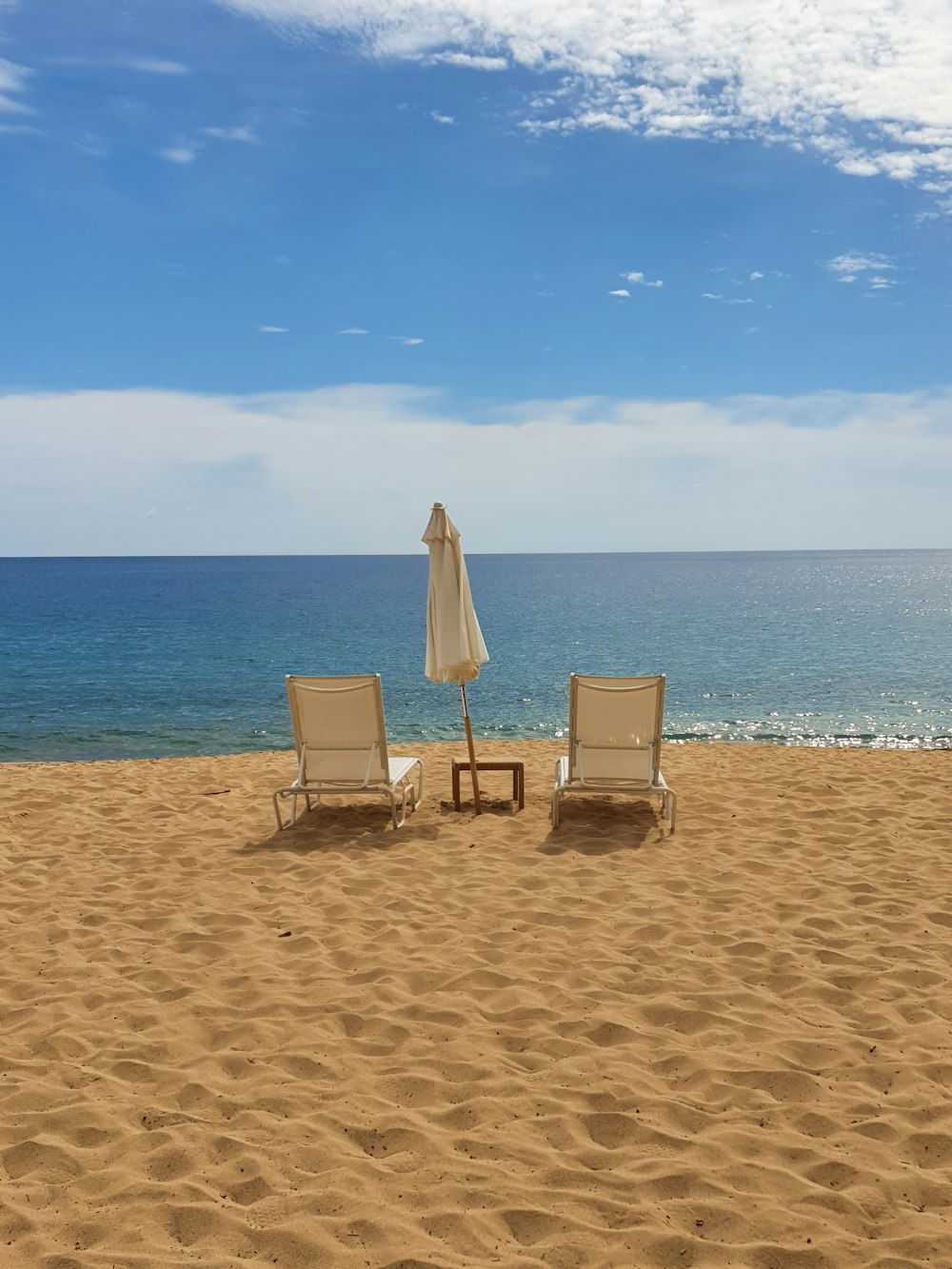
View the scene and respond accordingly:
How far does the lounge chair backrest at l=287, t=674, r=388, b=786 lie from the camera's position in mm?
7664

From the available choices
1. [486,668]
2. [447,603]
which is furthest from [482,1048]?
[486,668]

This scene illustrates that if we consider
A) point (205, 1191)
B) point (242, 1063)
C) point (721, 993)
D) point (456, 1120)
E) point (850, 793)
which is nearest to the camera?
point (205, 1191)

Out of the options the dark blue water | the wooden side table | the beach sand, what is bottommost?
the dark blue water

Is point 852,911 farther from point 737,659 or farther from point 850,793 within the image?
point 737,659

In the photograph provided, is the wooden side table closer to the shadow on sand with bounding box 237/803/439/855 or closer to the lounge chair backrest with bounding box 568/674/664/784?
the shadow on sand with bounding box 237/803/439/855

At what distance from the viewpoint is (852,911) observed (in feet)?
18.0

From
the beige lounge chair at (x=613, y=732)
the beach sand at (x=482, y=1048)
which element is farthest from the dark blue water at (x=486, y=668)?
the beach sand at (x=482, y=1048)

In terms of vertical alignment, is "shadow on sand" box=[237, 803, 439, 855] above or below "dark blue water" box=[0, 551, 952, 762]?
above

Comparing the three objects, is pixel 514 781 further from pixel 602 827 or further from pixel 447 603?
pixel 447 603

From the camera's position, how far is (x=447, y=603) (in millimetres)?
7680

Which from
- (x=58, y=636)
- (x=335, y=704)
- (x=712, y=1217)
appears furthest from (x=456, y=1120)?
(x=58, y=636)

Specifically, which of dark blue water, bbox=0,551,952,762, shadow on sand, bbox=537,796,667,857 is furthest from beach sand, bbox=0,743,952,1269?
dark blue water, bbox=0,551,952,762

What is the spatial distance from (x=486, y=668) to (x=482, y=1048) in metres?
26.1

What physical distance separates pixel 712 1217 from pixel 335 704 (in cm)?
537
